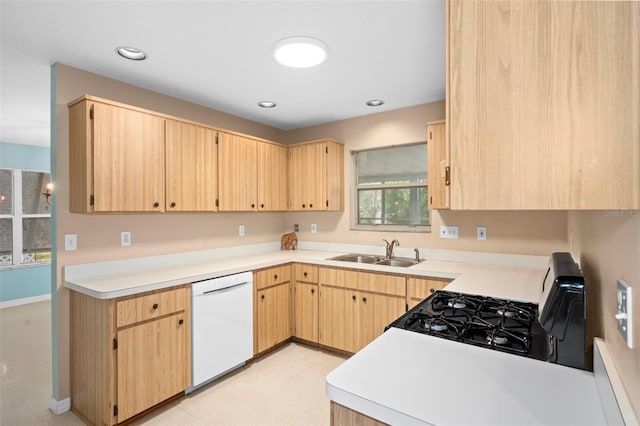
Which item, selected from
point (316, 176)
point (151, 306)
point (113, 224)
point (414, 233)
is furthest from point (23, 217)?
point (414, 233)

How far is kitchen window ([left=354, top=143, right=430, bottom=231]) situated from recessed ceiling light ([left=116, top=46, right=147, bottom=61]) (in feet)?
7.71

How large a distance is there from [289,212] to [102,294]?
2555 mm

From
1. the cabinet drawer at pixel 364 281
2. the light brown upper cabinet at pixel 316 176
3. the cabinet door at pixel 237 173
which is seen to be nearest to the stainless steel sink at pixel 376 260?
the cabinet drawer at pixel 364 281

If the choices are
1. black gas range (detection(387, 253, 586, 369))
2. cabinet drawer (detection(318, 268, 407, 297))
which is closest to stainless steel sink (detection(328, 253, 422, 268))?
cabinet drawer (detection(318, 268, 407, 297))

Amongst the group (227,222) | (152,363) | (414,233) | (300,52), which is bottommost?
(152,363)

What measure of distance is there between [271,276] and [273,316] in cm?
40

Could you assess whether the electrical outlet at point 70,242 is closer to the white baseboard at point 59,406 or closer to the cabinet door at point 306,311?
the white baseboard at point 59,406

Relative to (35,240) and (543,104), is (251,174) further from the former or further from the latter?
(35,240)

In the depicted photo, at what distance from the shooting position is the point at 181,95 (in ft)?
9.80

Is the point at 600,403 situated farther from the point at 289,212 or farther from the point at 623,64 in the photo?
the point at 289,212

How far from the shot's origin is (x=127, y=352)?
2.11 m

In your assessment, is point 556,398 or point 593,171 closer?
point 593,171

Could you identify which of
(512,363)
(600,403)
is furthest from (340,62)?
(600,403)

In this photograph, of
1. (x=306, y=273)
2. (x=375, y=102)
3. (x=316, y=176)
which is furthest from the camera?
(x=316, y=176)
